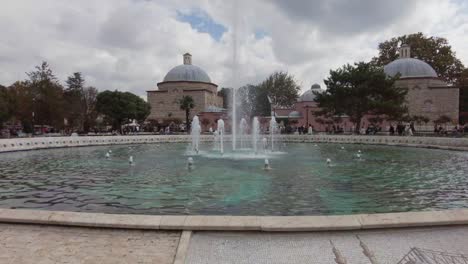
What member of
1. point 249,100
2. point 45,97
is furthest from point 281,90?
point 45,97

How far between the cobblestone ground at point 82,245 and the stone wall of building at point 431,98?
4097 centimetres

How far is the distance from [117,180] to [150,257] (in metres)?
6.05

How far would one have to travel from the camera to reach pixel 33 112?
3059 cm

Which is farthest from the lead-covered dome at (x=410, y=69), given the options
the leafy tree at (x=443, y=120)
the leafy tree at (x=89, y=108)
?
the leafy tree at (x=89, y=108)

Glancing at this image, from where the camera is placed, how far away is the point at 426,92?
130 feet

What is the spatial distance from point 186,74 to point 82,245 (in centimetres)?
4678

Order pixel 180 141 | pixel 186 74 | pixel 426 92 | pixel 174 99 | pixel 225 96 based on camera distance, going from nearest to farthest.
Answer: pixel 180 141 → pixel 426 92 → pixel 174 99 → pixel 186 74 → pixel 225 96

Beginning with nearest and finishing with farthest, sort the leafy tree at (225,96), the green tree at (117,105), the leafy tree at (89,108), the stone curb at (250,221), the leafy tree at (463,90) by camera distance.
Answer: the stone curb at (250,221) → the green tree at (117,105) → the leafy tree at (89,108) → the leafy tree at (463,90) → the leafy tree at (225,96)

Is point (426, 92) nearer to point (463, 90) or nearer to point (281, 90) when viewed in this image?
point (463, 90)

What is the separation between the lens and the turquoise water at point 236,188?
244 inches

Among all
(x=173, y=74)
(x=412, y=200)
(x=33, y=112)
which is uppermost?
(x=173, y=74)

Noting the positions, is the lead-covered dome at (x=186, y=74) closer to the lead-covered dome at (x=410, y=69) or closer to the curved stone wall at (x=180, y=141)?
the curved stone wall at (x=180, y=141)

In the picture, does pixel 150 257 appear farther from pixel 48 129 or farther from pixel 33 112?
pixel 48 129

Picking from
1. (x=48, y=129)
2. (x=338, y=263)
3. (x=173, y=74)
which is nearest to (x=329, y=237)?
(x=338, y=263)
